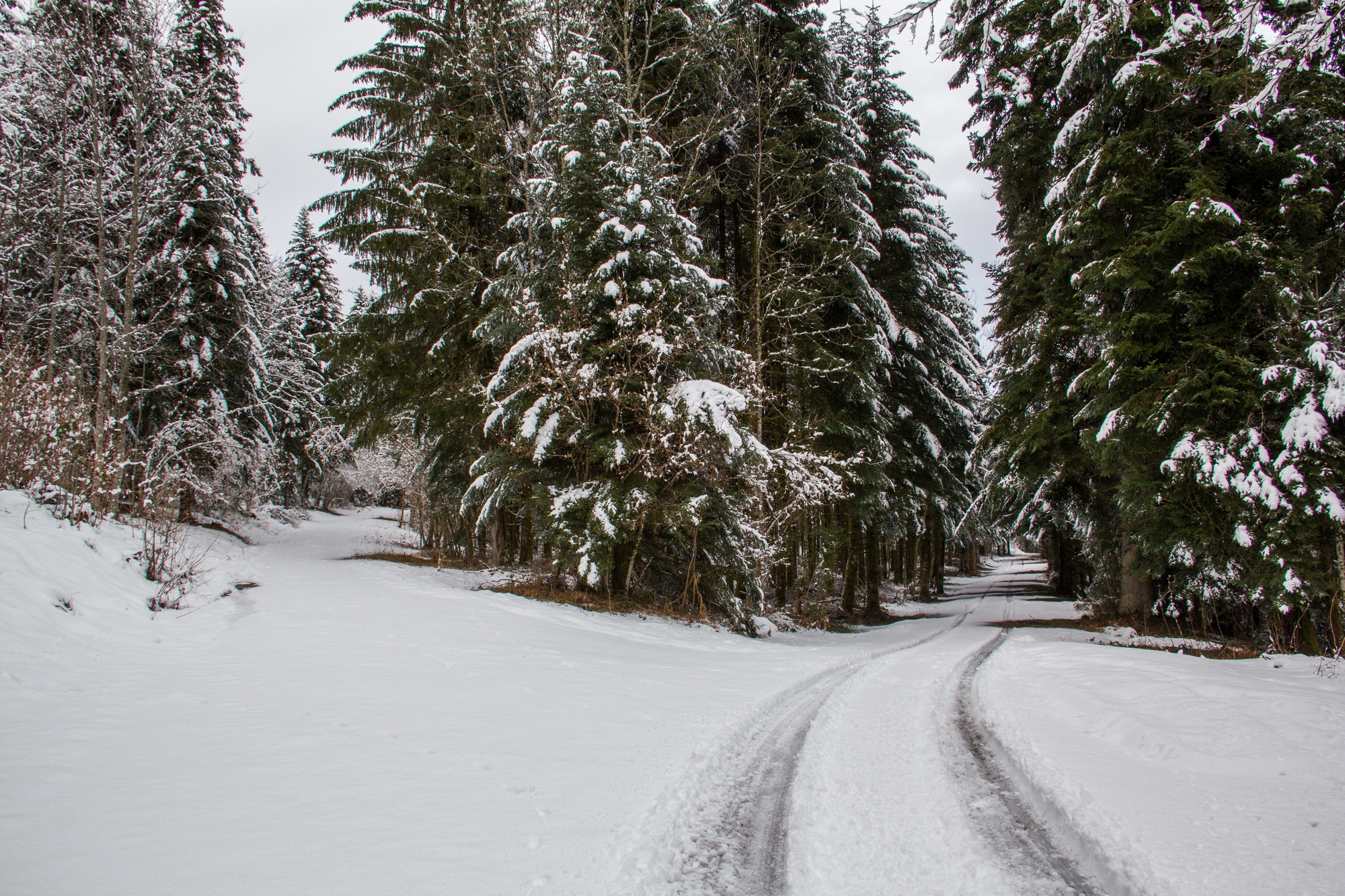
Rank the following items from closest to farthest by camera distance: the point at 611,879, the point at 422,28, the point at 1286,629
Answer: the point at 611,879 → the point at 1286,629 → the point at 422,28

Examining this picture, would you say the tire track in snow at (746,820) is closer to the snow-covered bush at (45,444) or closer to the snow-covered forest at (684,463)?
the snow-covered forest at (684,463)

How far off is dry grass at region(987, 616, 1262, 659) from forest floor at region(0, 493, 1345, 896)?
1.96 meters

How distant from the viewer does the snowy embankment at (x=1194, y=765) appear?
2.58 m

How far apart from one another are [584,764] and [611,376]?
6820 mm

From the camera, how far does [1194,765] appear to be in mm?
3799

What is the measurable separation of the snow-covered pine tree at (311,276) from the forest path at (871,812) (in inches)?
1406

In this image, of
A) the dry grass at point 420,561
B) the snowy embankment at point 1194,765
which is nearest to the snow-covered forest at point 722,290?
the dry grass at point 420,561

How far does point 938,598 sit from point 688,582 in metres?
17.6

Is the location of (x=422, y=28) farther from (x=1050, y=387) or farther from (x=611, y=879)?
(x=611, y=879)

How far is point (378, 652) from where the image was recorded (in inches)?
228

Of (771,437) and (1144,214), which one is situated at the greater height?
(1144,214)

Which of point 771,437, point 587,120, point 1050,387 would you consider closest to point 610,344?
point 587,120

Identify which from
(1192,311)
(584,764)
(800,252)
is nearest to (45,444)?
(584,764)

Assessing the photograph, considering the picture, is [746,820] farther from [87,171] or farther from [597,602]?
[87,171]
